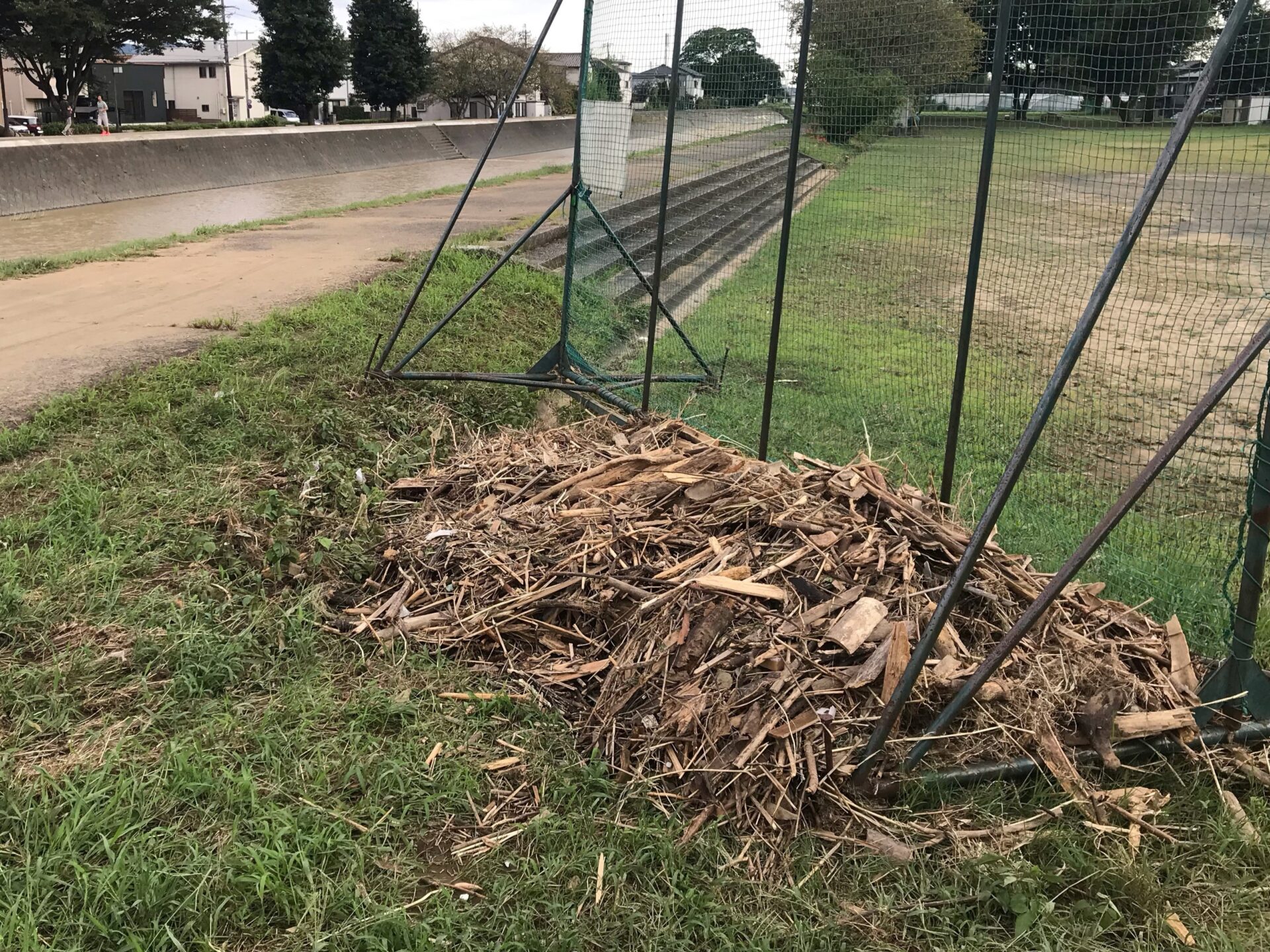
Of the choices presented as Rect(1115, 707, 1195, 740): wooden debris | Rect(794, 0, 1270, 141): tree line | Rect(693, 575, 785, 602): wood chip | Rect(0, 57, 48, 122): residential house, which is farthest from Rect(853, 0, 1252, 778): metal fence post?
Rect(0, 57, 48, 122): residential house

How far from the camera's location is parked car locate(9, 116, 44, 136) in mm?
30562

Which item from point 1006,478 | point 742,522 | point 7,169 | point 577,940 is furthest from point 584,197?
point 7,169

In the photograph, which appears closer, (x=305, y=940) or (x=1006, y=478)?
(x=305, y=940)

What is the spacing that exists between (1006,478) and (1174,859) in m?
1.16

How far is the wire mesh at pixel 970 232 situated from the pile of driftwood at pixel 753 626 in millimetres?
884

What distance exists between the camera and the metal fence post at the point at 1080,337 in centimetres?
249

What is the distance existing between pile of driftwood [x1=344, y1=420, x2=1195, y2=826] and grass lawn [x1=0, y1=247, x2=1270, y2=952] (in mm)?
171

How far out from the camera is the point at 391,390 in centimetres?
614

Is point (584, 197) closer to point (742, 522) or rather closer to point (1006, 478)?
point (742, 522)

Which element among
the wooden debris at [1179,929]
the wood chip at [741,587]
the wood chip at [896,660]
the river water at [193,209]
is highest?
the river water at [193,209]

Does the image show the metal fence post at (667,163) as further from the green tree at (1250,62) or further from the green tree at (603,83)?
the green tree at (1250,62)

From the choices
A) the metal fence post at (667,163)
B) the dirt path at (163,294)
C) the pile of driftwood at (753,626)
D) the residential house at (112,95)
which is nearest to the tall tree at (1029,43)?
the metal fence post at (667,163)

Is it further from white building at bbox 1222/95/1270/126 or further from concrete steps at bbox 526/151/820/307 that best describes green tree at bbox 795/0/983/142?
white building at bbox 1222/95/1270/126

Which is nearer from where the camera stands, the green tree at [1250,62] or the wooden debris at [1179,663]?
the wooden debris at [1179,663]
